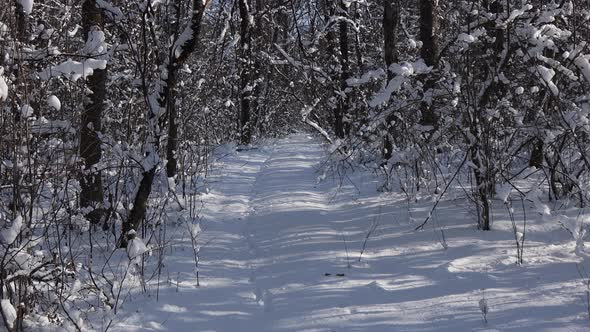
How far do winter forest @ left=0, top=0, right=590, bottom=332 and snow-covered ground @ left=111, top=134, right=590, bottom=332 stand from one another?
23 mm

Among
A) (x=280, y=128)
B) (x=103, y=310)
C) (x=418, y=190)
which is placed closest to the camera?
(x=103, y=310)

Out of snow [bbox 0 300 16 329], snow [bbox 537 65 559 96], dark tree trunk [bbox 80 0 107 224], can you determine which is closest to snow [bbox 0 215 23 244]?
snow [bbox 0 300 16 329]

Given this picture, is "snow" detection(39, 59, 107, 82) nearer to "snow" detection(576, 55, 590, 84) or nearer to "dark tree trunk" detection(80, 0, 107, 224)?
"dark tree trunk" detection(80, 0, 107, 224)

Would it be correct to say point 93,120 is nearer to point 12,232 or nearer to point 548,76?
point 12,232

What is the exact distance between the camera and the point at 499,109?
5375 millimetres

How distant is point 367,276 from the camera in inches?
175

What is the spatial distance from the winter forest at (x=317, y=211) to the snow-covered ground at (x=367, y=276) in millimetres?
23

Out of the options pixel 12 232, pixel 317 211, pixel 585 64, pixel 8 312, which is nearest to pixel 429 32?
pixel 585 64

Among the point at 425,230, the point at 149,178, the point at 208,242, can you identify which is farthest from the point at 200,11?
the point at 425,230

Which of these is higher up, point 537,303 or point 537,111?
point 537,111

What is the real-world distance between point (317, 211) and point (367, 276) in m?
2.65

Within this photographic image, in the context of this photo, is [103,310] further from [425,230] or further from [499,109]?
[499,109]

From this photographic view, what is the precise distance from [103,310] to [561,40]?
16.0 feet

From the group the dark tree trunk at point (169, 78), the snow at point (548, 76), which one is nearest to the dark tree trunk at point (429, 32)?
the snow at point (548, 76)
